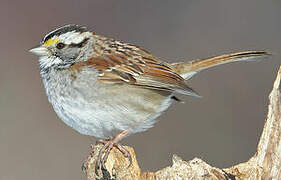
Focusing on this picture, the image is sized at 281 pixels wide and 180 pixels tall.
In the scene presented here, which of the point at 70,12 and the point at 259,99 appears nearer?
the point at 259,99

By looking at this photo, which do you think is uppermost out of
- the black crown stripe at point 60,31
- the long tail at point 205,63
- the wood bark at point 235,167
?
the black crown stripe at point 60,31

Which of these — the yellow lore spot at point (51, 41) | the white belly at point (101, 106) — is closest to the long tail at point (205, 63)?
the white belly at point (101, 106)

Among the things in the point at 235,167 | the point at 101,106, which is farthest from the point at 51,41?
the point at 235,167

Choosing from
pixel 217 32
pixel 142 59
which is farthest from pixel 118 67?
pixel 217 32

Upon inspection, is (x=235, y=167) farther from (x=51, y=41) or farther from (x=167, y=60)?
(x=167, y=60)

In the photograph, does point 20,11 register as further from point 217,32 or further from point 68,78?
point 68,78

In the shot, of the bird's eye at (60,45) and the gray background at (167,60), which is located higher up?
the bird's eye at (60,45)

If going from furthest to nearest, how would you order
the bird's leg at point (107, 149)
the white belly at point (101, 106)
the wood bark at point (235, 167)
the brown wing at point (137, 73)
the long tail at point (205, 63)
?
the long tail at point (205, 63) → the brown wing at point (137, 73) → the white belly at point (101, 106) → the bird's leg at point (107, 149) → the wood bark at point (235, 167)

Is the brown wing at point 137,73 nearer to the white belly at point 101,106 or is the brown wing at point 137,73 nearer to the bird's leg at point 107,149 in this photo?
the white belly at point 101,106
